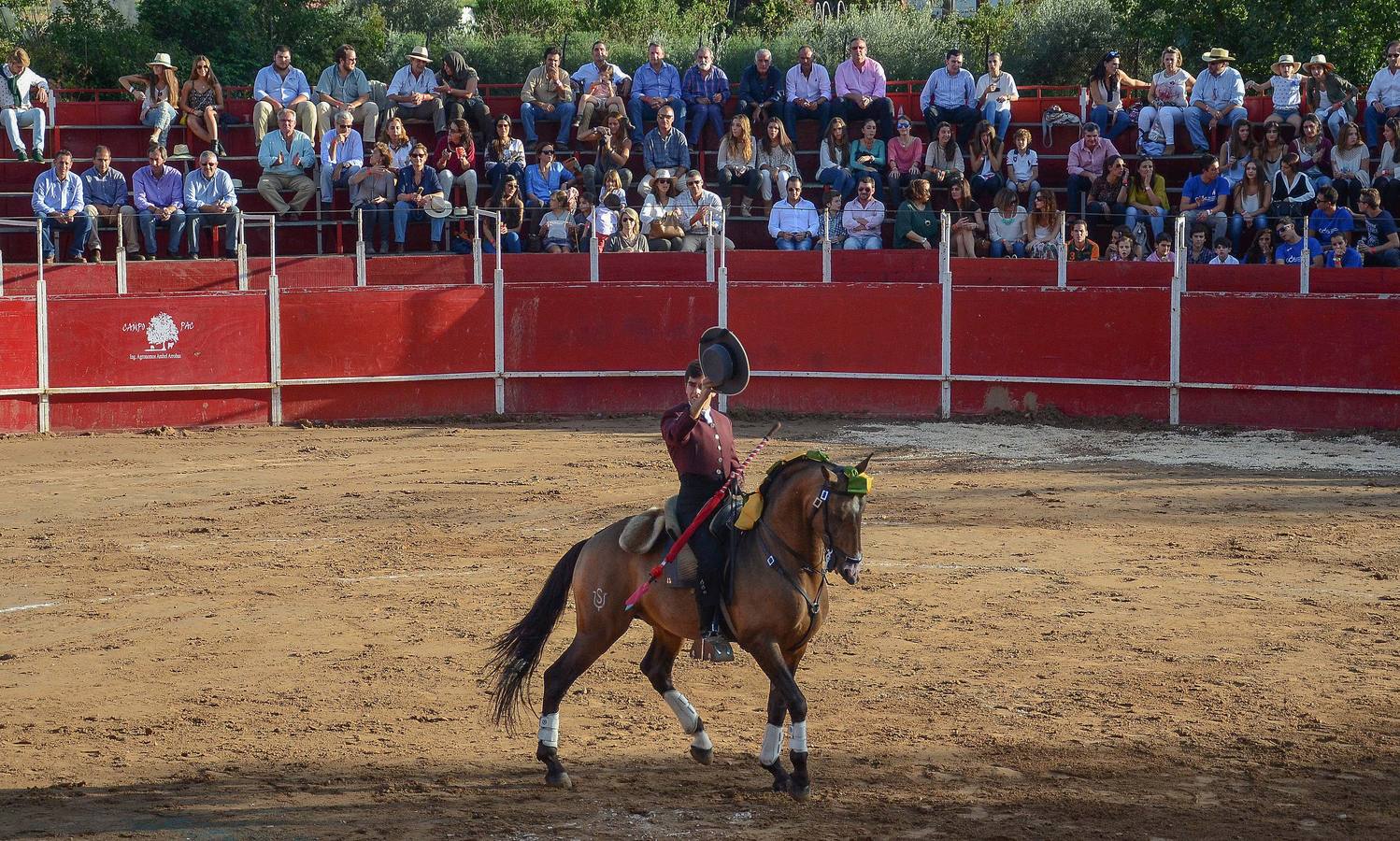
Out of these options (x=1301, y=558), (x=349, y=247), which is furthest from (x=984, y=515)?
(x=349, y=247)

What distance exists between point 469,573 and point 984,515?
4.42 m

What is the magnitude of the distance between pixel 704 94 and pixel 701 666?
1516 cm

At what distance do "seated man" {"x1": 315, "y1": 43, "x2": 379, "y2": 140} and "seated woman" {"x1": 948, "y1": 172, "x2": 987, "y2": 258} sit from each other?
8136 millimetres

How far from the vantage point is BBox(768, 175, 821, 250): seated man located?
67.4ft

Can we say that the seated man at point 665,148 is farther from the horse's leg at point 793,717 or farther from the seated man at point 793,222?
the horse's leg at point 793,717

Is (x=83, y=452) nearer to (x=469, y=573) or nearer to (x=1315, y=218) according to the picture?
(x=469, y=573)

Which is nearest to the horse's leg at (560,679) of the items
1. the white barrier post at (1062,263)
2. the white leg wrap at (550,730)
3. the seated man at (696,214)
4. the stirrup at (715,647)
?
the white leg wrap at (550,730)

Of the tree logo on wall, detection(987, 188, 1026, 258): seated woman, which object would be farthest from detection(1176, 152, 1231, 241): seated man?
the tree logo on wall

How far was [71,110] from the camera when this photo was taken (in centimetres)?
2370

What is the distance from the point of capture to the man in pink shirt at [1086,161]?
2100 centimetres

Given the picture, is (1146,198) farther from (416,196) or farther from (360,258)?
(360,258)

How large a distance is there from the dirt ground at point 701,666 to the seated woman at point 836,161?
265 inches

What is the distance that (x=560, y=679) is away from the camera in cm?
751

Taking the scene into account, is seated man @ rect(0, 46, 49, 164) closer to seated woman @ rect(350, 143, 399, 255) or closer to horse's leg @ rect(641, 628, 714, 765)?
seated woman @ rect(350, 143, 399, 255)
